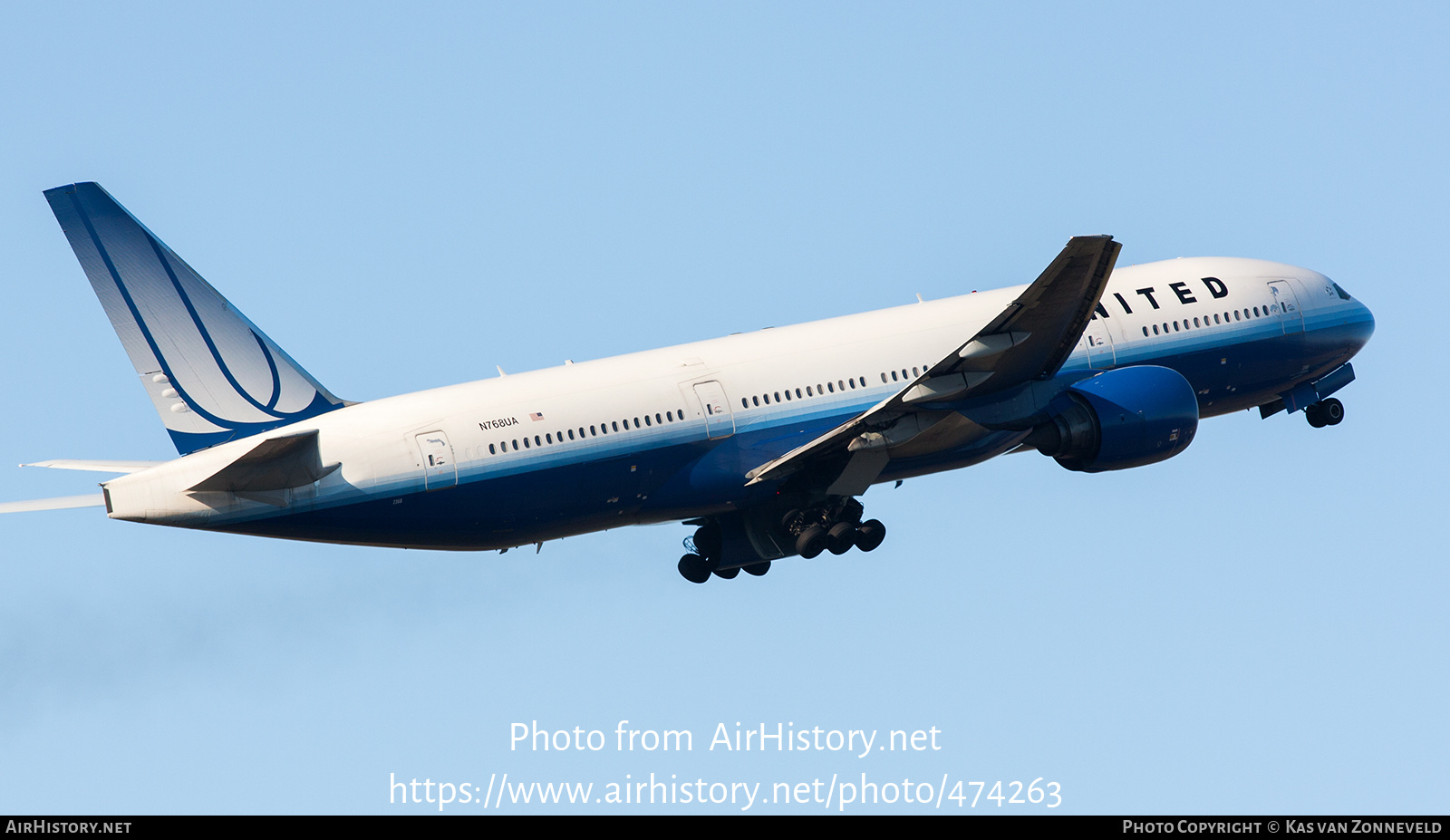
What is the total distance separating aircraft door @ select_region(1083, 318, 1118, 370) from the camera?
45312mm

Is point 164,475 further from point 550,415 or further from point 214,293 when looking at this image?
point 550,415

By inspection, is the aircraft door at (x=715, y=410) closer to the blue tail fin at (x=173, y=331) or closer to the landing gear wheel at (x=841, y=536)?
the landing gear wheel at (x=841, y=536)

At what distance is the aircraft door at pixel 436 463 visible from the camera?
40.1 metres

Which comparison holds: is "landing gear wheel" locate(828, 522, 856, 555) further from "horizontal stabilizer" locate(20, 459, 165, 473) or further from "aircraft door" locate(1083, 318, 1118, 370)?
"horizontal stabilizer" locate(20, 459, 165, 473)

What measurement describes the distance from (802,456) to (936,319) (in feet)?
16.9

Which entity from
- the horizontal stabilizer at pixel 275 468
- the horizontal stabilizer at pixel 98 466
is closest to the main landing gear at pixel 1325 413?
the horizontal stabilizer at pixel 275 468

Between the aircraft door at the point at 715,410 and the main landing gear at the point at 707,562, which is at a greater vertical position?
the aircraft door at the point at 715,410

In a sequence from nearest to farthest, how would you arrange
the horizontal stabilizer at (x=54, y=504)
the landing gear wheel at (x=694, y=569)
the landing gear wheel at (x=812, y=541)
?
the horizontal stabilizer at (x=54, y=504) < the landing gear wheel at (x=812, y=541) < the landing gear wheel at (x=694, y=569)

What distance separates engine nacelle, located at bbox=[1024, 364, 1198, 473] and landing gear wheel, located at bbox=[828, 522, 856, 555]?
4.40 m

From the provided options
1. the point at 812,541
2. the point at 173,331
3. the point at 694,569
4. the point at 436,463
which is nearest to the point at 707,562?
the point at 694,569

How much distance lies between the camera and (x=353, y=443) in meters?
40.1

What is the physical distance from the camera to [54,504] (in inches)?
1521

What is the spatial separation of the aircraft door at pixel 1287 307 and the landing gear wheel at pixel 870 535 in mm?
11647

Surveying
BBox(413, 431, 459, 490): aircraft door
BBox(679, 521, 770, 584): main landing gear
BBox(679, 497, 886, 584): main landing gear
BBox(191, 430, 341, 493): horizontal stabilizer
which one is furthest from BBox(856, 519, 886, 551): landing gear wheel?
BBox(191, 430, 341, 493): horizontal stabilizer
